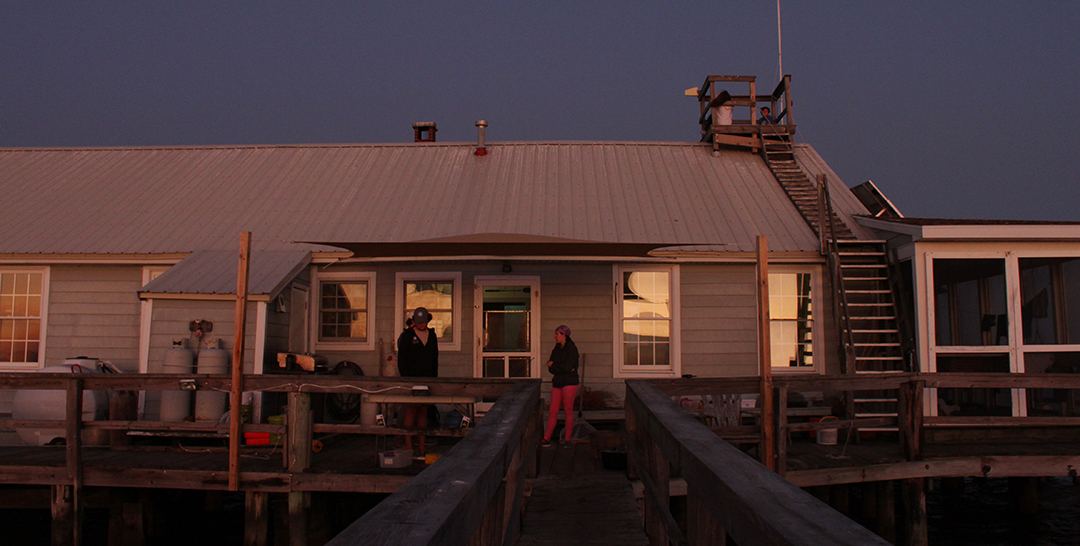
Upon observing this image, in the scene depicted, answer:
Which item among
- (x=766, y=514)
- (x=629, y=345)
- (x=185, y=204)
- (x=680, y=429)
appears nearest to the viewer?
(x=766, y=514)

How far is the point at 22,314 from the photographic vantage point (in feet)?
40.7

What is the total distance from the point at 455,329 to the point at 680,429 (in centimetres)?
916

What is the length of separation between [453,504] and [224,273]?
1036 centimetres

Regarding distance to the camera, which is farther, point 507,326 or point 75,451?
point 507,326

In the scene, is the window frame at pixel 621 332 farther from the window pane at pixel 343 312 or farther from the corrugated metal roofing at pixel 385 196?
the window pane at pixel 343 312

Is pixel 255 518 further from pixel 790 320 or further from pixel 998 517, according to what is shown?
pixel 998 517

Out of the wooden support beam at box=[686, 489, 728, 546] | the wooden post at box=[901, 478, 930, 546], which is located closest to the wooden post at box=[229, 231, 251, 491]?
Answer: the wooden support beam at box=[686, 489, 728, 546]

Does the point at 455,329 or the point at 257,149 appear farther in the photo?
the point at 257,149

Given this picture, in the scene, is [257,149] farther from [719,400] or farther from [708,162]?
[719,400]

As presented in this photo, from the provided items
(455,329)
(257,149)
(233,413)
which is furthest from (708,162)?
(233,413)

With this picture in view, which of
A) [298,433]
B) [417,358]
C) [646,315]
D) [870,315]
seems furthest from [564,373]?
[870,315]

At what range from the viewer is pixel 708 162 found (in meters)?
15.3

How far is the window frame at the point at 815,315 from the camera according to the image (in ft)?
38.9

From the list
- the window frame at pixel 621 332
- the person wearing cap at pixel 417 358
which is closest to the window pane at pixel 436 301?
the window frame at pixel 621 332
